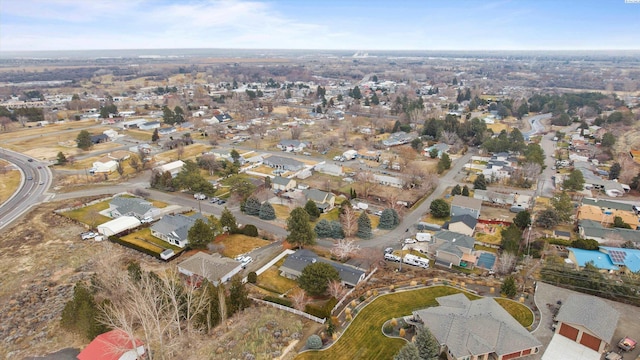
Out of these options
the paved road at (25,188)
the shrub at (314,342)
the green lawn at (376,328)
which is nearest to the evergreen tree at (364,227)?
the green lawn at (376,328)

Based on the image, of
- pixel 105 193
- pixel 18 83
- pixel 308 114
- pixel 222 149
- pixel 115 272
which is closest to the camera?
pixel 115 272

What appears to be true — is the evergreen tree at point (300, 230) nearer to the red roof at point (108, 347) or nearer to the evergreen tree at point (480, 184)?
the red roof at point (108, 347)

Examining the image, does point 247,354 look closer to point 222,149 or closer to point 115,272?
point 115,272

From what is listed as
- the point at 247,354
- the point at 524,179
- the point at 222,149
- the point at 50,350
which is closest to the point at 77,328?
the point at 50,350

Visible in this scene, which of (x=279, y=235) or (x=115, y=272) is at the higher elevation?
(x=115, y=272)

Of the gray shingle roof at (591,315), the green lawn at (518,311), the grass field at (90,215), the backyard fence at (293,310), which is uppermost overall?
the gray shingle roof at (591,315)

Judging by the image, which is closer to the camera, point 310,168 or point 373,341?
point 373,341

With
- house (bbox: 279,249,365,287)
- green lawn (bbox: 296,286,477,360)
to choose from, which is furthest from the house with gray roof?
house (bbox: 279,249,365,287)
